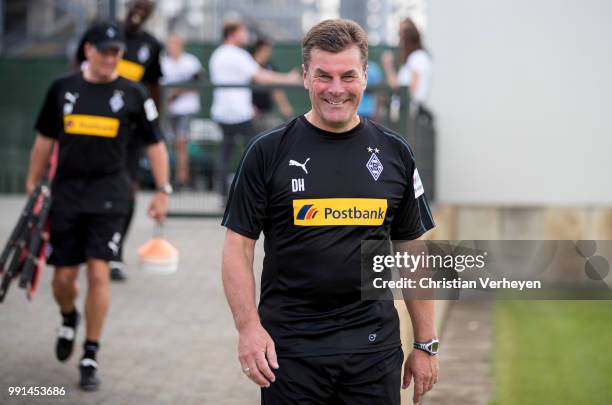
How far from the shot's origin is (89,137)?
7.19 metres

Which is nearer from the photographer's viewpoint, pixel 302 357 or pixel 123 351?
pixel 302 357

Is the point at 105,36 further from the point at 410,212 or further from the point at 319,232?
the point at 319,232

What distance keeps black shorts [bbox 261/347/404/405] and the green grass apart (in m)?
4.23

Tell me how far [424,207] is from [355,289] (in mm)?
508

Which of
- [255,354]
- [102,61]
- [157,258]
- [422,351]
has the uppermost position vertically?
[102,61]

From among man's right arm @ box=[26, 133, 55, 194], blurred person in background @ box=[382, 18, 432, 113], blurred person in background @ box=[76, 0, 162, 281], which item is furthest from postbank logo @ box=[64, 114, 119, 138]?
blurred person in background @ box=[382, 18, 432, 113]

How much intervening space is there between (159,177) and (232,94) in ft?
18.3

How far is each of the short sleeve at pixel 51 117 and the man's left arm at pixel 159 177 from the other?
0.63m

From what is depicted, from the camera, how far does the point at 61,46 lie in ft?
90.2

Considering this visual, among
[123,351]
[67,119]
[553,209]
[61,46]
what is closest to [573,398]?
[123,351]

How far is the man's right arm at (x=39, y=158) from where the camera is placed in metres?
7.39

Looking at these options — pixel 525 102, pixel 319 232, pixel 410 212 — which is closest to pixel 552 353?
pixel 525 102

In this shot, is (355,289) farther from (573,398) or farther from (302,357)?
(573,398)

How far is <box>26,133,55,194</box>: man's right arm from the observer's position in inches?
291
